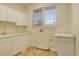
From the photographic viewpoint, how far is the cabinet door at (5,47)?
4.60 feet

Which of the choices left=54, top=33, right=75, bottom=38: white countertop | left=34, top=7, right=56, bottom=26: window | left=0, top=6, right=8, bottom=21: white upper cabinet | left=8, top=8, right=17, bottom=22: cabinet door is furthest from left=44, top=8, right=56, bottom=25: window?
left=0, top=6, right=8, bottom=21: white upper cabinet

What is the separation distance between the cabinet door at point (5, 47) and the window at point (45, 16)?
1.46ft

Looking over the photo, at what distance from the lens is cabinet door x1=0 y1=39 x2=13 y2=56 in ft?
4.60

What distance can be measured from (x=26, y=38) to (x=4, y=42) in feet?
0.95

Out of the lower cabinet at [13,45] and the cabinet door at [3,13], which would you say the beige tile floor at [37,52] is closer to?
the lower cabinet at [13,45]

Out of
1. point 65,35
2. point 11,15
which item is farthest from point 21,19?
point 65,35

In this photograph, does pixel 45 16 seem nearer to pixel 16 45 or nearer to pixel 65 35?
pixel 65 35

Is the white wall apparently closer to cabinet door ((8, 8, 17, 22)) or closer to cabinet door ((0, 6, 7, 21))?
cabinet door ((8, 8, 17, 22))

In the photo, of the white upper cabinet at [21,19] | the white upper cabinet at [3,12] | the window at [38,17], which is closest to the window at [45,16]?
the window at [38,17]

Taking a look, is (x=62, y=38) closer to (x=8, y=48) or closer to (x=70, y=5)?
(x=70, y=5)

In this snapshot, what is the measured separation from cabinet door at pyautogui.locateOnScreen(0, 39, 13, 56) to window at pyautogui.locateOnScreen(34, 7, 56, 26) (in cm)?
45

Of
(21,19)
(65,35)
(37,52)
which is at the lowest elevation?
(37,52)

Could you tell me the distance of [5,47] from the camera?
1419 millimetres

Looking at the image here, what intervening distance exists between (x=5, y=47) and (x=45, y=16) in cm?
66
